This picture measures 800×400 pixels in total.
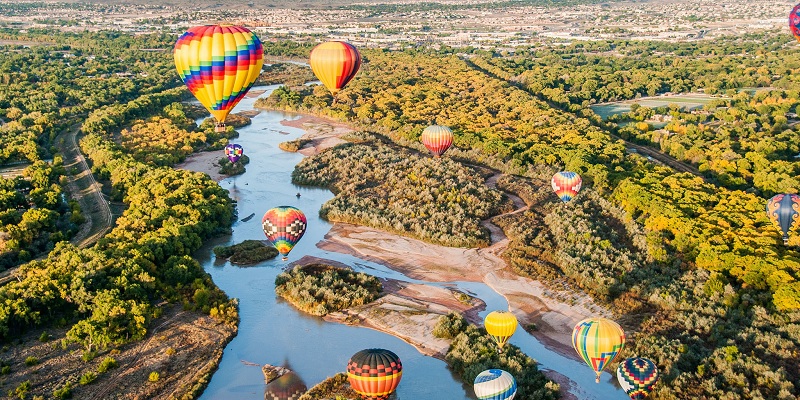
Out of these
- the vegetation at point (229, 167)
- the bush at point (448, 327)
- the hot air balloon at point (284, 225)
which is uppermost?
the hot air balloon at point (284, 225)

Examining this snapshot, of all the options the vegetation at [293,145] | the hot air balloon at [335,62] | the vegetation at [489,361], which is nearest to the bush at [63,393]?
the vegetation at [489,361]

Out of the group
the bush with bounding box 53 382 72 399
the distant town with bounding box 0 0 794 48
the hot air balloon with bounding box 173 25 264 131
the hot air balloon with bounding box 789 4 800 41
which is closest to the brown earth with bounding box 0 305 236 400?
the bush with bounding box 53 382 72 399

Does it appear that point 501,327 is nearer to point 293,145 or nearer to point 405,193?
point 405,193

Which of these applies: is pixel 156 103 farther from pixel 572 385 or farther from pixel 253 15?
pixel 253 15

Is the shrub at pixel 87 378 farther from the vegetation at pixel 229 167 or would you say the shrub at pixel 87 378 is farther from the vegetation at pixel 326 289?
the vegetation at pixel 229 167

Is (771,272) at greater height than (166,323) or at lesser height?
greater

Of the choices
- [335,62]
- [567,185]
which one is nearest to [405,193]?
[335,62]

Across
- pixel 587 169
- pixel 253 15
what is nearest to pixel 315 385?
pixel 587 169

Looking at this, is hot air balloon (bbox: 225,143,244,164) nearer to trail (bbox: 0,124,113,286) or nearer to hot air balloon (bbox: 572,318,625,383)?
trail (bbox: 0,124,113,286)
